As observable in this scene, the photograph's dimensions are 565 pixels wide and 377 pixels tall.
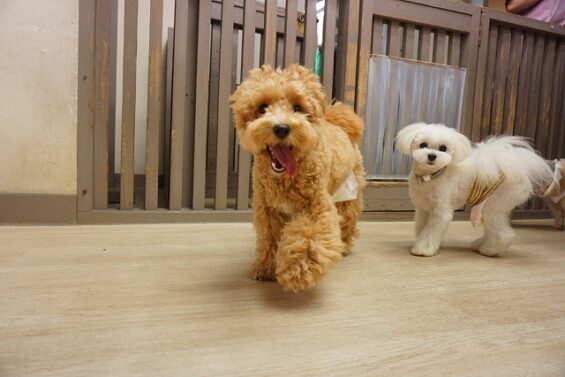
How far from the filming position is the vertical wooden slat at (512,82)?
3.14 m

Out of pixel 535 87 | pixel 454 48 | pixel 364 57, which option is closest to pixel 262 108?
pixel 364 57

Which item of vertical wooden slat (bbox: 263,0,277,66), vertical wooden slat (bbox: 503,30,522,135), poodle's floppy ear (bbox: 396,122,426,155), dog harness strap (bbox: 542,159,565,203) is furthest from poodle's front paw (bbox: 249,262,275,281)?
vertical wooden slat (bbox: 503,30,522,135)

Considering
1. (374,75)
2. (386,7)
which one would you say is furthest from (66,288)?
(386,7)

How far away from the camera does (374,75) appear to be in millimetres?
2748

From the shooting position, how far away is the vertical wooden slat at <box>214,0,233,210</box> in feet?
8.13

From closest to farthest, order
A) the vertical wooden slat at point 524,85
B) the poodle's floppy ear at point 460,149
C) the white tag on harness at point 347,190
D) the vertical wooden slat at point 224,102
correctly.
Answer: the white tag on harness at point 347,190
the poodle's floppy ear at point 460,149
the vertical wooden slat at point 224,102
the vertical wooden slat at point 524,85

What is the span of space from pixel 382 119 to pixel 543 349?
6.72ft

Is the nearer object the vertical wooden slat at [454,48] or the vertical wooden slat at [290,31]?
the vertical wooden slat at [290,31]

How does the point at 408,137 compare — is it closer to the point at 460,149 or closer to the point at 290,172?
the point at 460,149

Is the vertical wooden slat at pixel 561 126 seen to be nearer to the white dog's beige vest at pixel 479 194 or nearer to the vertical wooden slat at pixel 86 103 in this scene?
the white dog's beige vest at pixel 479 194

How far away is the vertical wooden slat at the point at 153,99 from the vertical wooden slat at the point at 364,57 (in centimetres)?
131

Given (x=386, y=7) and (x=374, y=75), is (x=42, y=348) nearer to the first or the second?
(x=374, y=75)

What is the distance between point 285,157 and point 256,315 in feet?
1.61

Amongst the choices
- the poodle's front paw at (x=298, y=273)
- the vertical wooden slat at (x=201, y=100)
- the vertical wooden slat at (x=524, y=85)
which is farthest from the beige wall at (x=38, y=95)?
the vertical wooden slat at (x=524, y=85)
